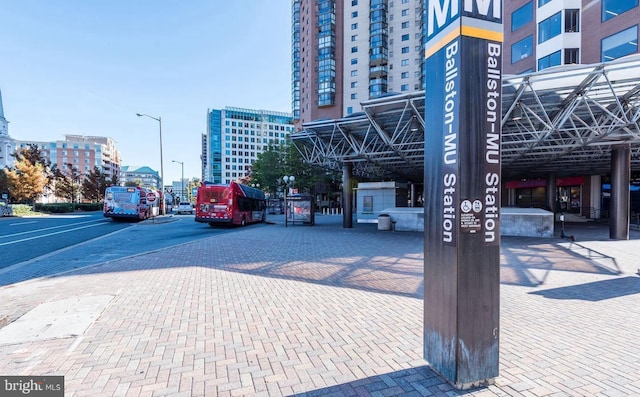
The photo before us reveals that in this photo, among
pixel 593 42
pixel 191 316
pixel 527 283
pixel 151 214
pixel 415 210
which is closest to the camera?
pixel 191 316

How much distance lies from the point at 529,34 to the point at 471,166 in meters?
34.4

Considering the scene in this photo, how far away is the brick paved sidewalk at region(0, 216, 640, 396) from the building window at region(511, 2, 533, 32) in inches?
1158

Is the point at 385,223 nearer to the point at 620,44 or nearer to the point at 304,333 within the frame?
the point at 304,333

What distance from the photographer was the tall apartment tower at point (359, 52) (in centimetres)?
6000

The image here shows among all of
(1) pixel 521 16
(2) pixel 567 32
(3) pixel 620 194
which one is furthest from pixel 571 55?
(3) pixel 620 194

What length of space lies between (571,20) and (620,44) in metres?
4.54

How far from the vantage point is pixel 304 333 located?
4.25 metres


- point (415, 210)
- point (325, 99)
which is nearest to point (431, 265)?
point (415, 210)

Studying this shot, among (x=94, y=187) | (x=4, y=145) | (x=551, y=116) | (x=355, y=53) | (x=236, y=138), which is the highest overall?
(x=355, y=53)

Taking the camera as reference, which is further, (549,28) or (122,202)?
(549,28)

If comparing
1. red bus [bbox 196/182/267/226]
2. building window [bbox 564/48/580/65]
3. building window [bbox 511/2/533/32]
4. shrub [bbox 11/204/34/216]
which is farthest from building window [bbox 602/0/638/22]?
shrub [bbox 11/204/34/216]

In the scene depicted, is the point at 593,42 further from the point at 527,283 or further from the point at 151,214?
the point at 151,214

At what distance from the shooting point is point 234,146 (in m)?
132

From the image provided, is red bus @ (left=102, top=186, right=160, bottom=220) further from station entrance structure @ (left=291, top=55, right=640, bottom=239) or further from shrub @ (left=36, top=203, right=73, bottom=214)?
shrub @ (left=36, top=203, right=73, bottom=214)
